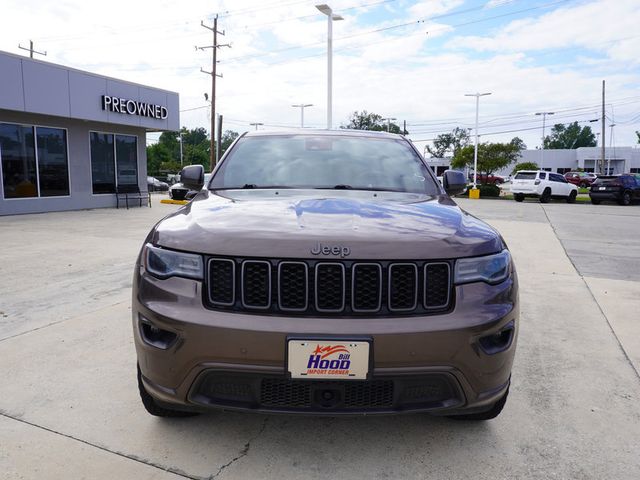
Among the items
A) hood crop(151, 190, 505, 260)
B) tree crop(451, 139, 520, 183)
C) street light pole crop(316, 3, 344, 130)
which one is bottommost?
hood crop(151, 190, 505, 260)

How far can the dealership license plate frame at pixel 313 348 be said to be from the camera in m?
1.96

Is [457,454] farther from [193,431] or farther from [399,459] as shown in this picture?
[193,431]

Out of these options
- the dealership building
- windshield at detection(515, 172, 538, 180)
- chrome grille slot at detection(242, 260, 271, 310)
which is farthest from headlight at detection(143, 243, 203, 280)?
windshield at detection(515, 172, 538, 180)

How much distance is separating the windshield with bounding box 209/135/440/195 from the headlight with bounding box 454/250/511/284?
3.35 feet

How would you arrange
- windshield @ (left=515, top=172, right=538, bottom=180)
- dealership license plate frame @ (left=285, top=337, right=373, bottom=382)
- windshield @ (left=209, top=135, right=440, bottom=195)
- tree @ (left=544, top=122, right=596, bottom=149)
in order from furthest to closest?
tree @ (left=544, top=122, right=596, bottom=149) < windshield @ (left=515, top=172, right=538, bottom=180) < windshield @ (left=209, top=135, right=440, bottom=195) < dealership license plate frame @ (left=285, top=337, right=373, bottom=382)

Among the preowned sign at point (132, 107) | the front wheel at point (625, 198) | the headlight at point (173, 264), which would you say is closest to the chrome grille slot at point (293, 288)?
the headlight at point (173, 264)

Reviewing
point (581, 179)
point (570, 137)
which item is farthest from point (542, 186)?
point (570, 137)

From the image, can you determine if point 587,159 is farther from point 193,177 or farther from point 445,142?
point 193,177

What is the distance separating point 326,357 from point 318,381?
121mm

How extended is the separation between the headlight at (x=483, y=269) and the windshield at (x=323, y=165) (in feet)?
3.35

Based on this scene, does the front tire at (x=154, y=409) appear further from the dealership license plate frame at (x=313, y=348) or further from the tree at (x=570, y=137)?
the tree at (x=570, y=137)

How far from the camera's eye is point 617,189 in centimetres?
2458

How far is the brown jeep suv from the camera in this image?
198 cm

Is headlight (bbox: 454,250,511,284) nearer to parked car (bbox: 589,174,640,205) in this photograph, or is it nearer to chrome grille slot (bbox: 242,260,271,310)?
chrome grille slot (bbox: 242,260,271,310)
